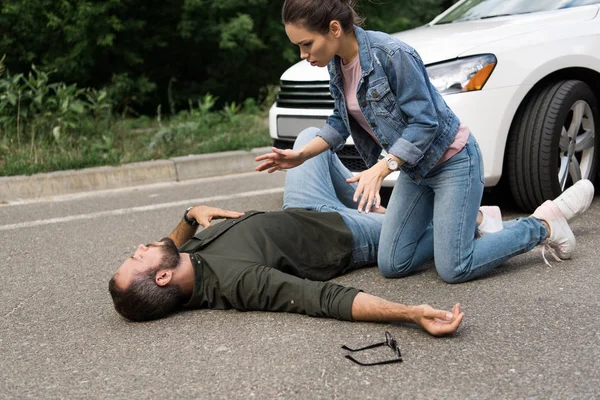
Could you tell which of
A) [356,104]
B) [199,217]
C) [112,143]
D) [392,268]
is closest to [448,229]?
[392,268]

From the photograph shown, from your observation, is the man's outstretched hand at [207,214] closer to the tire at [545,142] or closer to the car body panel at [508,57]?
the car body panel at [508,57]

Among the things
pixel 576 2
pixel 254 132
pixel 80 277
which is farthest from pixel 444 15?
pixel 80 277

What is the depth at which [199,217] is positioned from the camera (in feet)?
15.7

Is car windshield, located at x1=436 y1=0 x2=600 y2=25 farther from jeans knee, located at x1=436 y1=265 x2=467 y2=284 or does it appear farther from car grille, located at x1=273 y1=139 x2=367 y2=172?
jeans knee, located at x1=436 y1=265 x2=467 y2=284

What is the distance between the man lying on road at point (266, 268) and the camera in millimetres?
3906

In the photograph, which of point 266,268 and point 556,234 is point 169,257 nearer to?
point 266,268

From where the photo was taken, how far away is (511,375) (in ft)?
10.8

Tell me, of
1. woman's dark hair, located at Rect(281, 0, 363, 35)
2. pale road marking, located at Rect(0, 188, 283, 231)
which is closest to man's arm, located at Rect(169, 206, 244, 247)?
woman's dark hair, located at Rect(281, 0, 363, 35)

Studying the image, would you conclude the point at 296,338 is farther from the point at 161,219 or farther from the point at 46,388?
the point at 161,219

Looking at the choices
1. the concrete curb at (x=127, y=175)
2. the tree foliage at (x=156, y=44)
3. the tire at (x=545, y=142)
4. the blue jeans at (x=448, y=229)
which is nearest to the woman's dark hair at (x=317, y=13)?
the blue jeans at (x=448, y=229)

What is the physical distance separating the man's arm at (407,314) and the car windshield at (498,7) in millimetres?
3385

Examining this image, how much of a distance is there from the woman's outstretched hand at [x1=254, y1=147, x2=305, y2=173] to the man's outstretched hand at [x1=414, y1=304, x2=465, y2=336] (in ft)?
3.84

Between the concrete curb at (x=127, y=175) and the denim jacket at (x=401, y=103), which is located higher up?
the denim jacket at (x=401, y=103)

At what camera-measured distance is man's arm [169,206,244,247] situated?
4.70m
